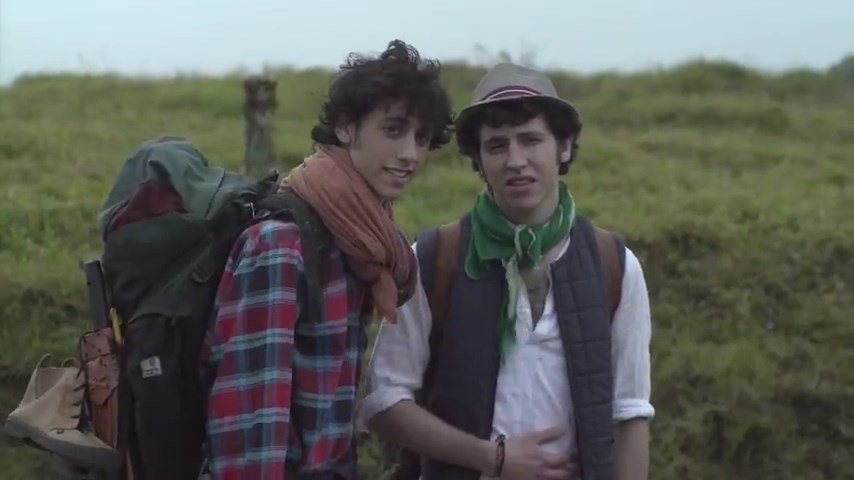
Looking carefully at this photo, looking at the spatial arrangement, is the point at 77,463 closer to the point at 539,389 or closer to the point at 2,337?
the point at 539,389

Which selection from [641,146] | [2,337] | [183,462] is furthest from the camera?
[641,146]

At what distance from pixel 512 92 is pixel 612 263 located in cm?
43

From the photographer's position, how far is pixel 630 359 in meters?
2.45

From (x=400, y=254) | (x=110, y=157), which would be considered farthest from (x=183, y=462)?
(x=110, y=157)

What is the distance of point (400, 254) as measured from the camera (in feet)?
7.27

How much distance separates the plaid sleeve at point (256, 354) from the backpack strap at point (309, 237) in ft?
0.08

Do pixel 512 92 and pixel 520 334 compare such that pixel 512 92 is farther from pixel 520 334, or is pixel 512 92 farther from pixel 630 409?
pixel 630 409

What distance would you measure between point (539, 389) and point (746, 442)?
2848mm

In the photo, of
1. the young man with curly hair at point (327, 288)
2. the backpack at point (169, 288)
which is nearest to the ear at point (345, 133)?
the young man with curly hair at point (327, 288)

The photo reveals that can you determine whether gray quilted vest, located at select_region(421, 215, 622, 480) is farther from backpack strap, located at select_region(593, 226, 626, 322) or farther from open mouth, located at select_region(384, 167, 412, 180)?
open mouth, located at select_region(384, 167, 412, 180)

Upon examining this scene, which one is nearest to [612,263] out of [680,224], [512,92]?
[512,92]

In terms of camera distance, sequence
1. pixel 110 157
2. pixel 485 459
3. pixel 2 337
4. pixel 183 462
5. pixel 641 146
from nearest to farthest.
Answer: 1. pixel 183 462
2. pixel 485 459
3. pixel 2 337
4. pixel 110 157
5. pixel 641 146

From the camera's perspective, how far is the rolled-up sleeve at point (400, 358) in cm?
243

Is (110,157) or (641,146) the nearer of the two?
(110,157)
